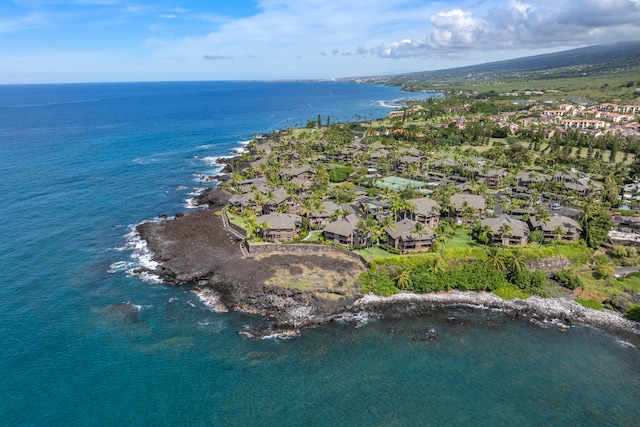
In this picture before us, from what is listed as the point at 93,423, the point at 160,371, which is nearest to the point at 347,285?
the point at 160,371

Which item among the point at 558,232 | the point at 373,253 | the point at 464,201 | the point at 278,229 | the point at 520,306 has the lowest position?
the point at 520,306

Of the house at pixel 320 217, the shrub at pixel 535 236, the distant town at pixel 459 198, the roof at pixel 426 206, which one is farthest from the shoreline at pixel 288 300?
the roof at pixel 426 206

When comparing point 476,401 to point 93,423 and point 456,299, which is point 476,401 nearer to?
point 456,299

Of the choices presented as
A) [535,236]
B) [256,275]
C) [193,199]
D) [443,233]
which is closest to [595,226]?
[535,236]

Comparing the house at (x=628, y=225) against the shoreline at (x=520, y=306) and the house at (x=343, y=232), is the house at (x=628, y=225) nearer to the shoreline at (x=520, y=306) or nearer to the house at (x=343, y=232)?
the shoreline at (x=520, y=306)

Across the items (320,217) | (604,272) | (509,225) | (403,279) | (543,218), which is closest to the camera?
(403,279)

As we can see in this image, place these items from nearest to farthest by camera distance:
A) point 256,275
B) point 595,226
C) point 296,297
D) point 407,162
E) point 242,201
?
1. point 296,297
2. point 256,275
3. point 595,226
4. point 242,201
5. point 407,162

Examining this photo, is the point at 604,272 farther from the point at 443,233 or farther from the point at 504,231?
the point at 443,233

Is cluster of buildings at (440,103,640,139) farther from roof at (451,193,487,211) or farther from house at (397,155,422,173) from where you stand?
roof at (451,193,487,211)
